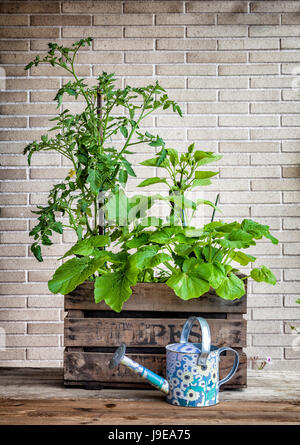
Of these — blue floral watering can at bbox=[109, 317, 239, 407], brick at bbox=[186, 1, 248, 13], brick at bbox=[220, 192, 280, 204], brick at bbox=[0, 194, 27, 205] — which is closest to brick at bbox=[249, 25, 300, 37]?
brick at bbox=[186, 1, 248, 13]

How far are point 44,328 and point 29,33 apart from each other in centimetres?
145

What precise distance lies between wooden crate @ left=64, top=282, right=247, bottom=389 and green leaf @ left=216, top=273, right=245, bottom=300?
0.07 meters

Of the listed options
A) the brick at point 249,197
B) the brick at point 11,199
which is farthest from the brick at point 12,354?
the brick at point 249,197

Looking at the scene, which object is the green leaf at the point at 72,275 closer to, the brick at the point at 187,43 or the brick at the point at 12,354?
the brick at the point at 12,354

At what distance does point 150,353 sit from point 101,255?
11.7 inches

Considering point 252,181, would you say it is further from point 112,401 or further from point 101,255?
point 112,401

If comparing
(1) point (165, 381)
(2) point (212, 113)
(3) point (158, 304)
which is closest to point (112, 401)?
(1) point (165, 381)

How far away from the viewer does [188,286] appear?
1.15 metres

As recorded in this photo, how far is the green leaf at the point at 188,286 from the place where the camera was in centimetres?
114

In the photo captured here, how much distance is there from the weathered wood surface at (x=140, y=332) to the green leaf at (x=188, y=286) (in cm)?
15

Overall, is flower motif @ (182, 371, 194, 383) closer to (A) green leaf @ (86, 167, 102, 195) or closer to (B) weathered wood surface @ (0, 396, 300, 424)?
(B) weathered wood surface @ (0, 396, 300, 424)

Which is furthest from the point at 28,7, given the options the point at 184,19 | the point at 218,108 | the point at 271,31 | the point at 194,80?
the point at 271,31

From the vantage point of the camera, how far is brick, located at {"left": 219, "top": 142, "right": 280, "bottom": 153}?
91.9 inches

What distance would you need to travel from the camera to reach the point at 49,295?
231 centimetres
